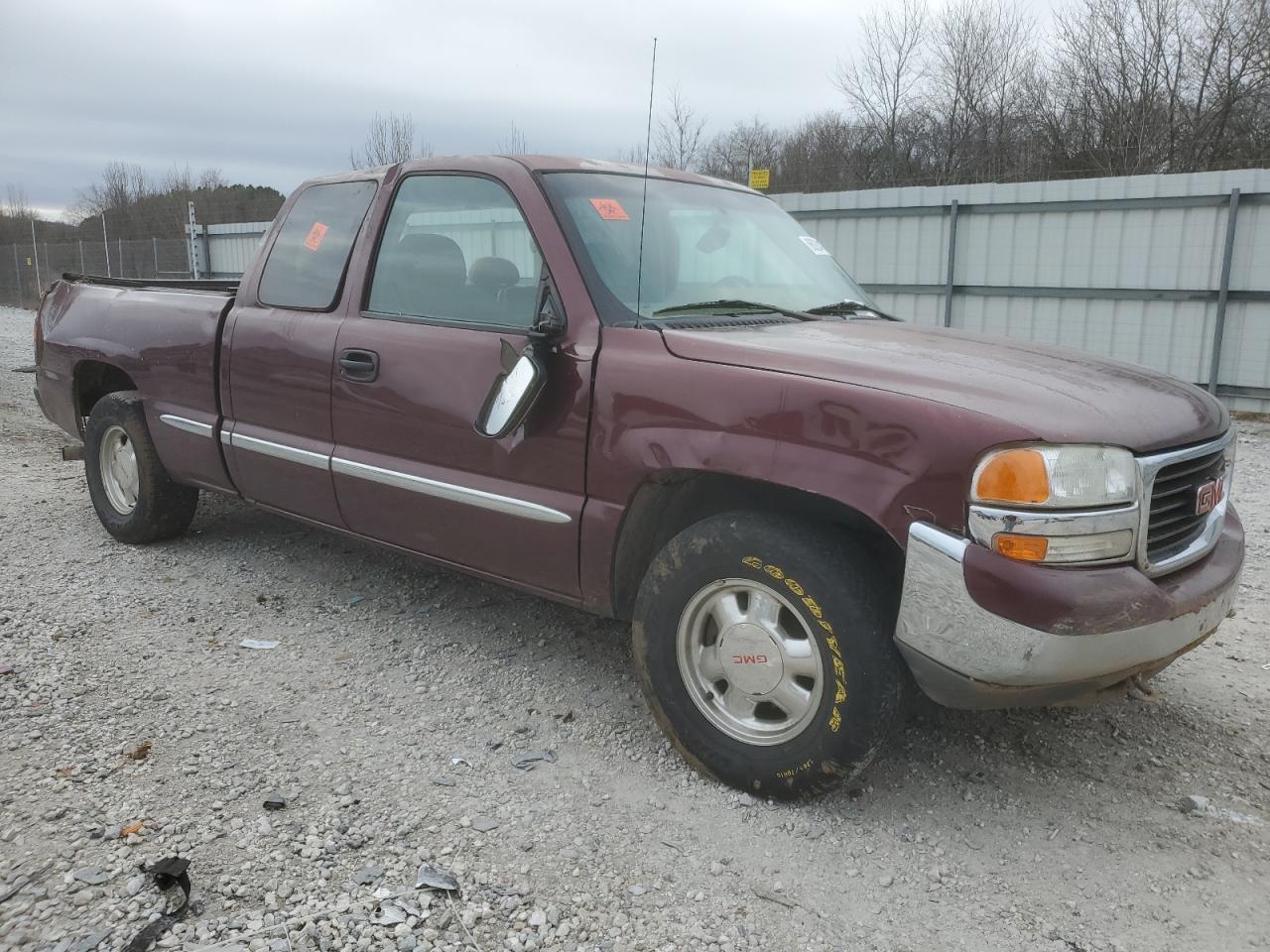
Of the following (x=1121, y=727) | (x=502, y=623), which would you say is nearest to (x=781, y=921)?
(x=1121, y=727)

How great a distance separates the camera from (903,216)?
1261 cm

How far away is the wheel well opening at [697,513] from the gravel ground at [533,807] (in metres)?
0.58

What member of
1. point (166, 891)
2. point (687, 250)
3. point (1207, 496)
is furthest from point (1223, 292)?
point (166, 891)

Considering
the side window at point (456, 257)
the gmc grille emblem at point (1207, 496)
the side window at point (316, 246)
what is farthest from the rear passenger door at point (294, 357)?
the gmc grille emblem at point (1207, 496)

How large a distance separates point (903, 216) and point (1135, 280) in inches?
115

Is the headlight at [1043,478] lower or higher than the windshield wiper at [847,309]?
lower

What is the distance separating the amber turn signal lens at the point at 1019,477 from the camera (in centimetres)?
228

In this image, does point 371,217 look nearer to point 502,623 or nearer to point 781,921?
point 502,623

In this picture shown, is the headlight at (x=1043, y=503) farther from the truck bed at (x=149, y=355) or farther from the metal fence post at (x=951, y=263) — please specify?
the metal fence post at (x=951, y=263)

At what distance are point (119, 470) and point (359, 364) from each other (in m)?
2.31

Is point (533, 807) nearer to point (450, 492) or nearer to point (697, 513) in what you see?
point (697, 513)

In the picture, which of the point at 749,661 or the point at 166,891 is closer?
the point at 166,891

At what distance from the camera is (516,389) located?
9.95 ft

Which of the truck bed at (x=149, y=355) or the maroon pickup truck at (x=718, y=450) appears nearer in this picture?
the maroon pickup truck at (x=718, y=450)
